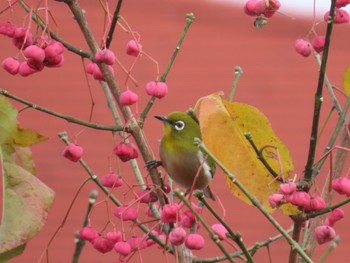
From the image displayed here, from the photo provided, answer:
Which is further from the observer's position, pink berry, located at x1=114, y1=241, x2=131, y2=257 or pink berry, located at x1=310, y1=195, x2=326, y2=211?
pink berry, located at x1=114, y1=241, x2=131, y2=257

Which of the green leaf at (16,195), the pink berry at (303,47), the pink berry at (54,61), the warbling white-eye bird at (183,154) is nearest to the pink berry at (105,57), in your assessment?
the pink berry at (54,61)

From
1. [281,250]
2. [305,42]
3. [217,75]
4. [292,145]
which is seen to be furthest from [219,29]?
[305,42]

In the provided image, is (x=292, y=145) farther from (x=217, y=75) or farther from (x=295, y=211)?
(x=295, y=211)

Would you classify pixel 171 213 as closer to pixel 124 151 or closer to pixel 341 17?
pixel 124 151

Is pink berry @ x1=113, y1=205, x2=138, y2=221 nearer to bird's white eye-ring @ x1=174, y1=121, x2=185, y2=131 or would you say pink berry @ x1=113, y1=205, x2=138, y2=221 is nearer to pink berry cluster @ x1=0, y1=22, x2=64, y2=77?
pink berry cluster @ x1=0, y1=22, x2=64, y2=77

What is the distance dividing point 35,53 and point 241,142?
28 centimetres

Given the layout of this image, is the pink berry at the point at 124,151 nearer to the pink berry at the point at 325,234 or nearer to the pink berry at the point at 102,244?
the pink berry at the point at 102,244

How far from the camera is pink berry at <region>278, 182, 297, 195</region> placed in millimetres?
1134

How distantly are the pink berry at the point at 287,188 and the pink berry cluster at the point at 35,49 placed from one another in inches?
13.1

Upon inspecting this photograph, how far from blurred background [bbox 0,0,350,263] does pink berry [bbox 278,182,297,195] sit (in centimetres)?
185

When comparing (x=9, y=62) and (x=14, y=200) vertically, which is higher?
(x=9, y=62)

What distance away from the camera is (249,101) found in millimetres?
3520

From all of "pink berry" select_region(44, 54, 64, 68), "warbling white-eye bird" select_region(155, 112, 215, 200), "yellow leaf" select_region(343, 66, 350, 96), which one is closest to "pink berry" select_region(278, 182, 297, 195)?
"yellow leaf" select_region(343, 66, 350, 96)

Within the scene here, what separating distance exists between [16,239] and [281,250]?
2.21 m
